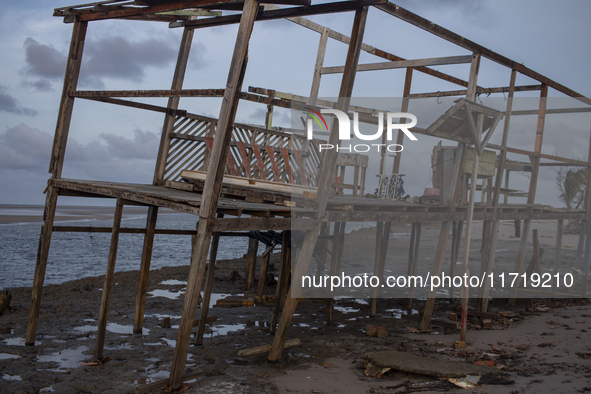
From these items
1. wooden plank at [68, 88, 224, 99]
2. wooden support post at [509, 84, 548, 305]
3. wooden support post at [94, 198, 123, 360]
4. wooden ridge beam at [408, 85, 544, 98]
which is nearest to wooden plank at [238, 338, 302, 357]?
wooden support post at [94, 198, 123, 360]

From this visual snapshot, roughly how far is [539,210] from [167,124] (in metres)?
9.03

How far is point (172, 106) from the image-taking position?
9.40 metres

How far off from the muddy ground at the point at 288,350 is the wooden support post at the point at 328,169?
0.52 m

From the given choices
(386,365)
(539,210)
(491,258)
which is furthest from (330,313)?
(539,210)

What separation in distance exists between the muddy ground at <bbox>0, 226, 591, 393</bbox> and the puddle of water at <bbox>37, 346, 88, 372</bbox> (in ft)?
0.05

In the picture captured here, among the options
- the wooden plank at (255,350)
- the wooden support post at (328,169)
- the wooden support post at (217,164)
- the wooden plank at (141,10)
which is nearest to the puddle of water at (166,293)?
the wooden plank at (255,350)

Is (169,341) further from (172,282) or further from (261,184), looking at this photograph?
(172,282)

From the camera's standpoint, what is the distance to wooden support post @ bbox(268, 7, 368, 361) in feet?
21.0

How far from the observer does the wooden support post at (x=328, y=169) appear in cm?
641

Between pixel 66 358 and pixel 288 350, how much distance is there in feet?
10.8

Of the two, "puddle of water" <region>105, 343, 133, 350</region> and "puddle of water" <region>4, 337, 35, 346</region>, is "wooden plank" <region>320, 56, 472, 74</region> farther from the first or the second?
"puddle of water" <region>4, 337, 35, 346</region>

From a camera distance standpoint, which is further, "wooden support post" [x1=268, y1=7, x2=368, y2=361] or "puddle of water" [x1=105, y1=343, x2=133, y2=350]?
"puddle of water" [x1=105, y1=343, x2=133, y2=350]

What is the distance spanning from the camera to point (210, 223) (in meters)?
5.30

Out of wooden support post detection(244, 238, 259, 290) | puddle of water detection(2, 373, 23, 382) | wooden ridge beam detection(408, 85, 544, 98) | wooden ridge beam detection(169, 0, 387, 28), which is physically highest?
wooden ridge beam detection(408, 85, 544, 98)
